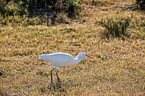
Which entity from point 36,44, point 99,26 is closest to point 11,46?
point 36,44

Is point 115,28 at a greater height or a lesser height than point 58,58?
greater

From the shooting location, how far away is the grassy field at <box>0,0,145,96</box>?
14.4 ft

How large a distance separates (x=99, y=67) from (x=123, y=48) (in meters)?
1.80

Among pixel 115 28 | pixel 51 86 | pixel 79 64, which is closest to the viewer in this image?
pixel 51 86

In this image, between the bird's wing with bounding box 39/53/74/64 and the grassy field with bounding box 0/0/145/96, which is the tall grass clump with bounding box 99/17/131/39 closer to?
the grassy field with bounding box 0/0/145/96

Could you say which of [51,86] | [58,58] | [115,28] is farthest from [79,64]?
[115,28]

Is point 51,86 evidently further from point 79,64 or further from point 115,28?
point 115,28

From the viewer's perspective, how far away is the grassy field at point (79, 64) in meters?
4.39

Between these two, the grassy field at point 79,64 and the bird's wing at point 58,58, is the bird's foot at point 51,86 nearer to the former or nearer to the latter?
the grassy field at point 79,64

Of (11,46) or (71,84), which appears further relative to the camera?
(11,46)

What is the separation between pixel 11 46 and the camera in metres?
6.95

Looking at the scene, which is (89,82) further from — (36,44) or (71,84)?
(36,44)

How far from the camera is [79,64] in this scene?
582 cm

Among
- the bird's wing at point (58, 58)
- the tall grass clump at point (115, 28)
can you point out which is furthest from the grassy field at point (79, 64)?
the bird's wing at point (58, 58)
